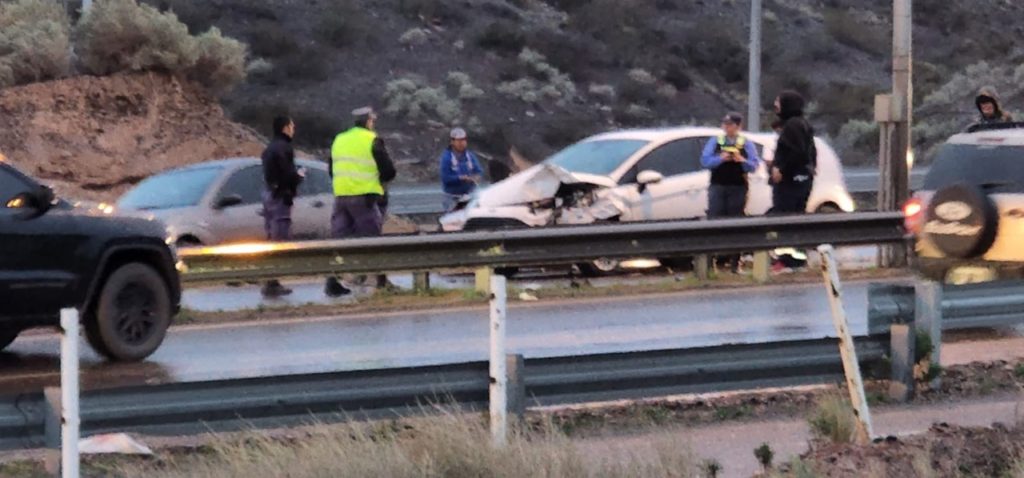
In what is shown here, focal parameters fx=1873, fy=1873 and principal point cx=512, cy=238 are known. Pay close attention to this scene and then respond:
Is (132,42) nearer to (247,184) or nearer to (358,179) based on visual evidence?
(247,184)

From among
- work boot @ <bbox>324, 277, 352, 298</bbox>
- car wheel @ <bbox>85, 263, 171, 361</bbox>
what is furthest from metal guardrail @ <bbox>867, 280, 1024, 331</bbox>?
work boot @ <bbox>324, 277, 352, 298</bbox>

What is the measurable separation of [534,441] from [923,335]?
4.20 metres

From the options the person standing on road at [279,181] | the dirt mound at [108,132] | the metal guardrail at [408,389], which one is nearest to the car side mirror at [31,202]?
the metal guardrail at [408,389]

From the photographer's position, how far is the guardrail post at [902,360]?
35.8 feet

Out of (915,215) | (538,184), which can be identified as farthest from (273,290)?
(915,215)

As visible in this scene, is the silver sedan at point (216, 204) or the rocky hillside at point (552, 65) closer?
the silver sedan at point (216, 204)

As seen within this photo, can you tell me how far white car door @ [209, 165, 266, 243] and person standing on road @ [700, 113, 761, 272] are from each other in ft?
15.4

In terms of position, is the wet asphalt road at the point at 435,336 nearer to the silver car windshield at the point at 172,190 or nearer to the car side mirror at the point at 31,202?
the car side mirror at the point at 31,202

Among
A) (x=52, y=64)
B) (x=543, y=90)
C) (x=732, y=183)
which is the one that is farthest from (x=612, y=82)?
(x=732, y=183)

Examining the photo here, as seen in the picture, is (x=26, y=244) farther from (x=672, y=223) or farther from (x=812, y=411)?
(x=672, y=223)

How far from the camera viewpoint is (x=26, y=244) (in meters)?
12.2

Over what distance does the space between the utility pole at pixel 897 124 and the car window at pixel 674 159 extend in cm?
201

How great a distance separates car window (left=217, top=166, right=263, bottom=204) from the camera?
19.9m

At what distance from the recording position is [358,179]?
59.5ft
